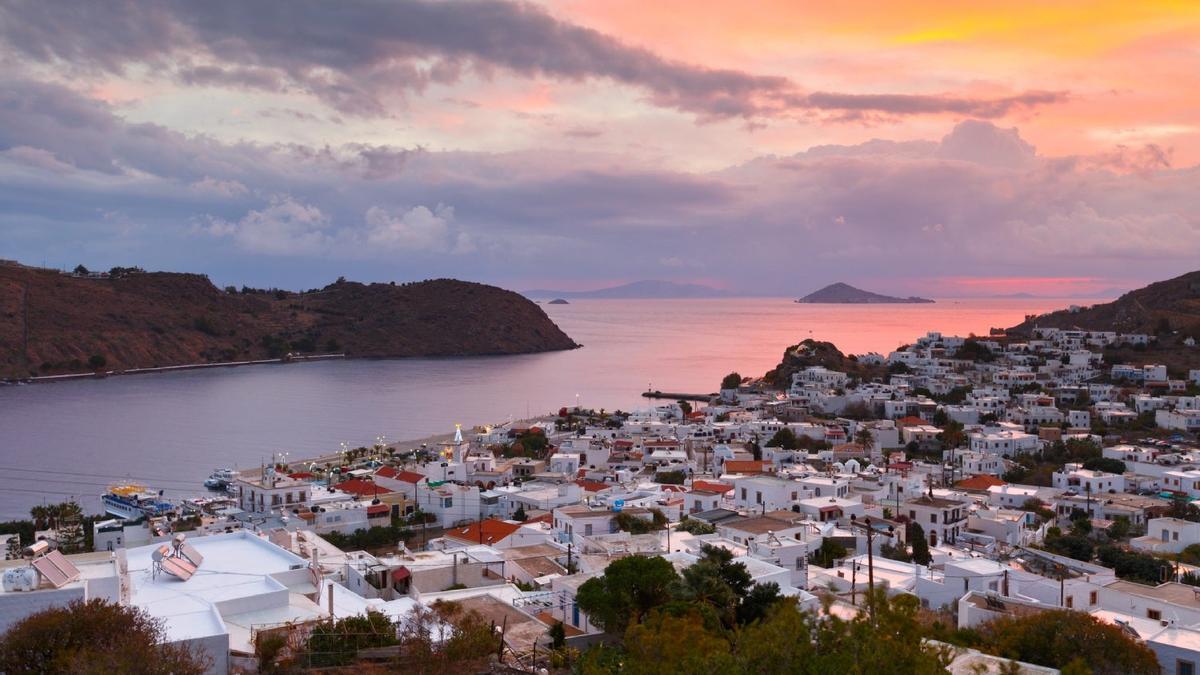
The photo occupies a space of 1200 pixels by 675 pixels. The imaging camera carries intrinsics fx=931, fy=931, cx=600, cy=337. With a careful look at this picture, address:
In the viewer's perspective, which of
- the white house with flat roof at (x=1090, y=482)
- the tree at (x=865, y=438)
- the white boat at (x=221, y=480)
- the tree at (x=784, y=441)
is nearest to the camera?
the white house with flat roof at (x=1090, y=482)

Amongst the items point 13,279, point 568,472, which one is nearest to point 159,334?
point 13,279

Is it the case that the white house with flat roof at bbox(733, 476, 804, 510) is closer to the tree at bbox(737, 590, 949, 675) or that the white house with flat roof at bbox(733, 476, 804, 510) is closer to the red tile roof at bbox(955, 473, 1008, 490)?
the red tile roof at bbox(955, 473, 1008, 490)

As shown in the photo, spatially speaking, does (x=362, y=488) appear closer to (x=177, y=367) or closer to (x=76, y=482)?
(x=76, y=482)

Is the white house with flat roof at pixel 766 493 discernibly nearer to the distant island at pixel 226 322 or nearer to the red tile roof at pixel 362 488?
the red tile roof at pixel 362 488

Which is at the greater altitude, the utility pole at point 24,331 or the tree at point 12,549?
A: the utility pole at point 24,331

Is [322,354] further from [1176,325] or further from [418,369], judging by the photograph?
[1176,325]

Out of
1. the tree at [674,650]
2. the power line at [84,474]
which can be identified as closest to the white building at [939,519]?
the tree at [674,650]

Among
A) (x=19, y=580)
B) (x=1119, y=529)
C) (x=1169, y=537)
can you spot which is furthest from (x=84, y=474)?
(x=1169, y=537)
